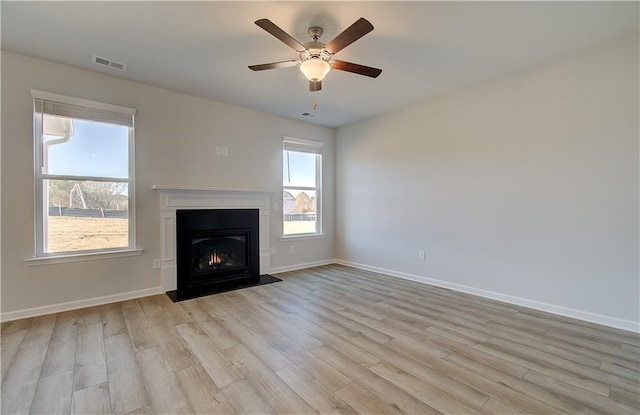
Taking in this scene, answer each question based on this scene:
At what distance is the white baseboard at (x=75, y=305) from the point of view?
116 inches

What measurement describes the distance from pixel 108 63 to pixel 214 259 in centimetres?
270

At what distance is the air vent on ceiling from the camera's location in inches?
121

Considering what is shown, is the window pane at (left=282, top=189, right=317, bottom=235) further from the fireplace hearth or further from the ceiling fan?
the ceiling fan

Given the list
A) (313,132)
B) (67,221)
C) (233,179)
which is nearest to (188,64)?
(233,179)

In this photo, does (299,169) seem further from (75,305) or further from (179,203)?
(75,305)

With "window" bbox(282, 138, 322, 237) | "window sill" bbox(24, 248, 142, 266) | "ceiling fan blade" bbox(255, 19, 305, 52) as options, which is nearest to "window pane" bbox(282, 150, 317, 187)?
"window" bbox(282, 138, 322, 237)

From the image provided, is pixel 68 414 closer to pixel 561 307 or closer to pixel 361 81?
pixel 361 81

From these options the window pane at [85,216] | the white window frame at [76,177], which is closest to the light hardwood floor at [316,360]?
the white window frame at [76,177]

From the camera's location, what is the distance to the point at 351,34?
210 cm

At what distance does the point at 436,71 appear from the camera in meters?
3.33

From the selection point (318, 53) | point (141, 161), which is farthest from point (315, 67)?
point (141, 161)

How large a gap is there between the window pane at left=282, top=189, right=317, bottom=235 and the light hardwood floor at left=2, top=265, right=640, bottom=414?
2.00 metres

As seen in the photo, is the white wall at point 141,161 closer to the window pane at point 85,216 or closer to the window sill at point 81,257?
the window sill at point 81,257

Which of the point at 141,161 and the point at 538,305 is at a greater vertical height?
the point at 141,161
